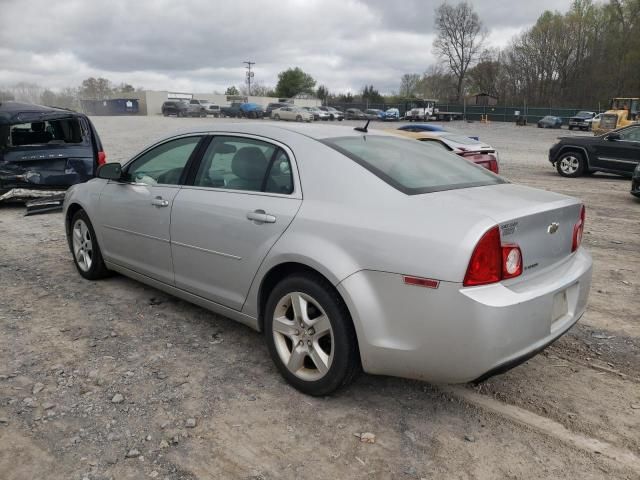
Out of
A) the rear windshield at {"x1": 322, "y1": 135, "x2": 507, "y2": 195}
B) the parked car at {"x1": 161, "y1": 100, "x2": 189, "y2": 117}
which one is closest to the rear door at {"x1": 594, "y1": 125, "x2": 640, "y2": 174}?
the rear windshield at {"x1": 322, "y1": 135, "x2": 507, "y2": 195}

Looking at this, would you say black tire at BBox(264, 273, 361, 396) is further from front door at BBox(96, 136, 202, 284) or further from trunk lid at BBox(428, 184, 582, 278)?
front door at BBox(96, 136, 202, 284)

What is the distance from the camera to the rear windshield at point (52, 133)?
28.9ft

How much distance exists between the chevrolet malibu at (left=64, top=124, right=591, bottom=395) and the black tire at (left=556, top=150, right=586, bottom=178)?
38.6 ft

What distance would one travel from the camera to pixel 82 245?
508 centimetres

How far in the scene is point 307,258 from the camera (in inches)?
112

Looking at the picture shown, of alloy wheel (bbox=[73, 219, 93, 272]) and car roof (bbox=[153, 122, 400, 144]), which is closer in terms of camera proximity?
car roof (bbox=[153, 122, 400, 144])

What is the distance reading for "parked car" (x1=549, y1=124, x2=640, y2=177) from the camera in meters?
12.9

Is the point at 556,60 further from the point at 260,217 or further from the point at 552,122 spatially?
the point at 260,217

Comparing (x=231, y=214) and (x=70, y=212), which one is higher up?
(x=231, y=214)

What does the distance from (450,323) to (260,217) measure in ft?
4.30

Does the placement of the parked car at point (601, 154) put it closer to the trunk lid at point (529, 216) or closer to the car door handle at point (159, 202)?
the trunk lid at point (529, 216)

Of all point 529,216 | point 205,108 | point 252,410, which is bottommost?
point 252,410

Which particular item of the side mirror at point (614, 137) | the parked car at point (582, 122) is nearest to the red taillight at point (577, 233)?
the side mirror at point (614, 137)

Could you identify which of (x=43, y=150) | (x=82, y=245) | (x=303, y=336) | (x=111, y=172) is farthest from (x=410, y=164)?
(x=43, y=150)
